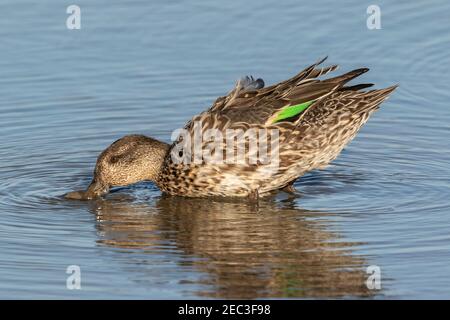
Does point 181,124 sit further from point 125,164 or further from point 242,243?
point 242,243

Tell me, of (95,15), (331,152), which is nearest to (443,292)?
(331,152)

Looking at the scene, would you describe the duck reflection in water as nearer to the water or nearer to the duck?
the water

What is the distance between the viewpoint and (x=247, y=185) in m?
11.8

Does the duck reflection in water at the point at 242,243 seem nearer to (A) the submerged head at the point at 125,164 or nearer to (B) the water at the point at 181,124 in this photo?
(B) the water at the point at 181,124

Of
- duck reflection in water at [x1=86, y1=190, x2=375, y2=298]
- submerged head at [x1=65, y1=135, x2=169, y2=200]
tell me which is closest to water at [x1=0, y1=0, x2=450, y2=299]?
duck reflection in water at [x1=86, y1=190, x2=375, y2=298]

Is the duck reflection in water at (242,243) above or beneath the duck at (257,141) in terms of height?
beneath

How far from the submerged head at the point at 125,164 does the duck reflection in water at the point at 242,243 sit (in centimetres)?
17

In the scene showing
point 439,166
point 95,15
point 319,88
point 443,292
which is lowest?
point 443,292

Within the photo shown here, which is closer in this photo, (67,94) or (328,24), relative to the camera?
(67,94)

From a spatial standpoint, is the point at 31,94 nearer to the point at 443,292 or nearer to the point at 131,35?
the point at 131,35

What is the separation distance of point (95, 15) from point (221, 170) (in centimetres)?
552

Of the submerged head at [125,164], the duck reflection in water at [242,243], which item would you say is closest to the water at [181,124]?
the duck reflection in water at [242,243]

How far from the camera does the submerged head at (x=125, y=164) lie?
39.6ft

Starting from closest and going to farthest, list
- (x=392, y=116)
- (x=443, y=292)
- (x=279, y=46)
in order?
1. (x=443, y=292)
2. (x=392, y=116)
3. (x=279, y=46)
